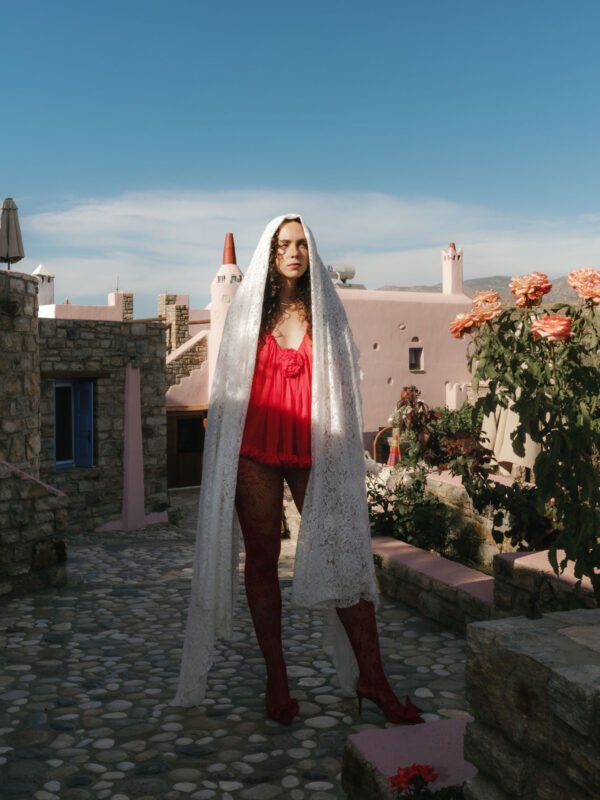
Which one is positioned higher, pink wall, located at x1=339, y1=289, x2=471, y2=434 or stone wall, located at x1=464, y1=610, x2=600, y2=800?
pink wall, located at x1=339, y1=289, x2=471, y2=434

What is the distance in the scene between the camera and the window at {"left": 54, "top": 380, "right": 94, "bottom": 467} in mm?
10812

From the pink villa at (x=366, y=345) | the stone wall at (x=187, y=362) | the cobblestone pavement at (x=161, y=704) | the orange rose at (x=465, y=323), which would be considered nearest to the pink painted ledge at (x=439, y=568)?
the cobblestone pavement at (x=161, y=704)

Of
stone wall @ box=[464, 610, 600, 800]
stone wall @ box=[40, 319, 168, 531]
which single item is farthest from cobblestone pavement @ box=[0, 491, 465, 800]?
stone wall @ box=[40, 319, 168, 531]

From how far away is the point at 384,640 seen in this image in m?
4.79

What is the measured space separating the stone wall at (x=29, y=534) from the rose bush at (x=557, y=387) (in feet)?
12.0

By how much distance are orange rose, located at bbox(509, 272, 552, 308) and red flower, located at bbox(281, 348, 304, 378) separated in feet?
3.32

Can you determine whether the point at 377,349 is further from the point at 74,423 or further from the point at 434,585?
the point at 434,585

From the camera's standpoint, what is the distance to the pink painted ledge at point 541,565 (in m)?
4.10

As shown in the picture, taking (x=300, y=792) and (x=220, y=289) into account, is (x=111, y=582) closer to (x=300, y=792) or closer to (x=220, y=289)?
(x=300, y=792)

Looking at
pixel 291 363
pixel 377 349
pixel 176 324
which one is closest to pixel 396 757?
pixel 291 363

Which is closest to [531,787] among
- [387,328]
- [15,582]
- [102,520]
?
[15,582]

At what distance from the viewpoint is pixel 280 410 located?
11.9 feet

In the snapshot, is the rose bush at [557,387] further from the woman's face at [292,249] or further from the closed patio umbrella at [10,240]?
the closed patio umbrella at [10,240]

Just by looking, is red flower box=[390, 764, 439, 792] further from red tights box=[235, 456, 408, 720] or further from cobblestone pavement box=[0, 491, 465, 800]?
red tights box=[235, 456, 408, 720]
